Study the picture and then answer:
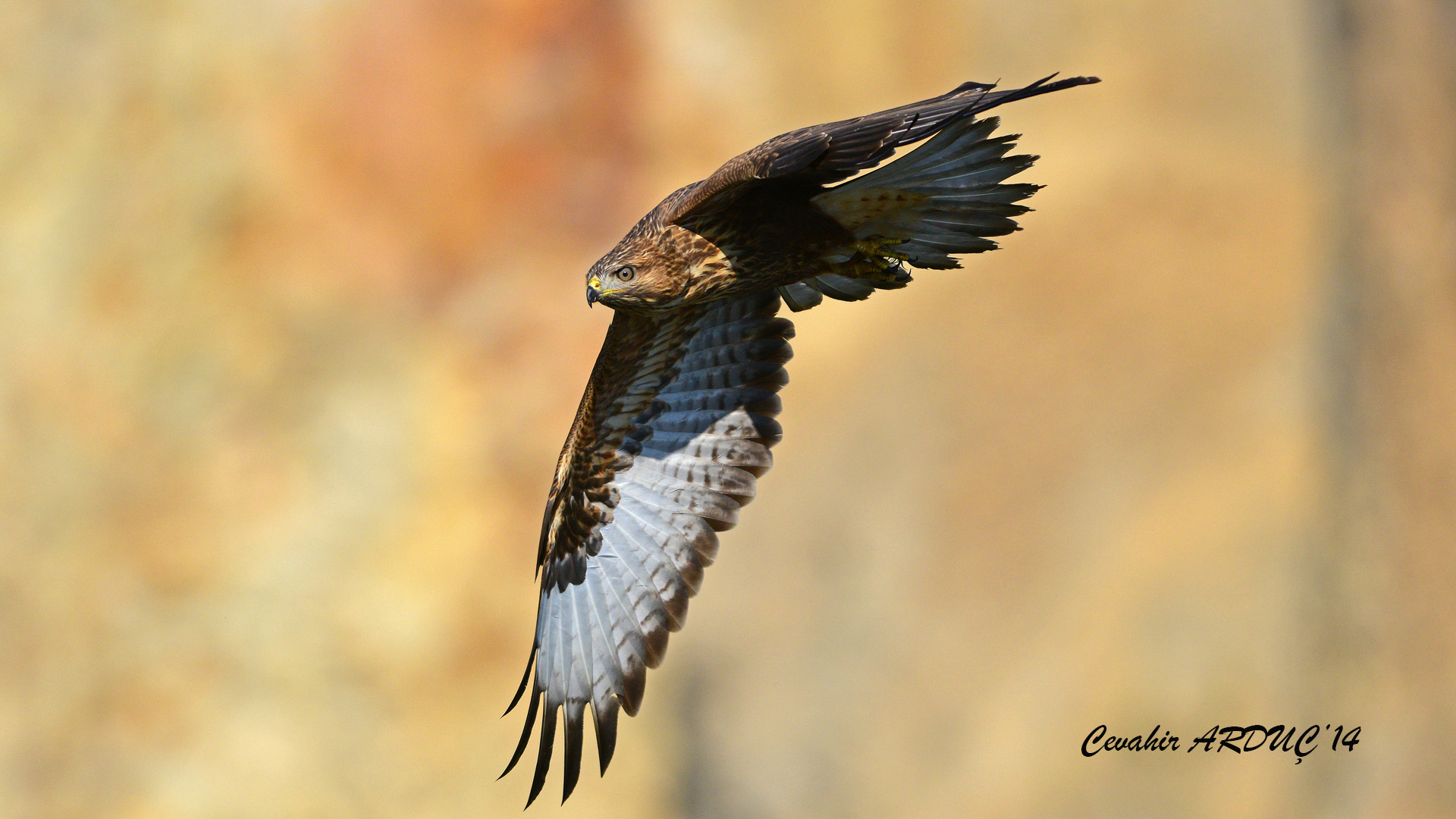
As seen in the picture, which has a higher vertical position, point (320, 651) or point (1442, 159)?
point (1442, 159)

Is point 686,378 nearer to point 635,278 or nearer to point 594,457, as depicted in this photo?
point 594,457

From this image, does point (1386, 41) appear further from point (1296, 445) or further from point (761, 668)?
point (761, 668)

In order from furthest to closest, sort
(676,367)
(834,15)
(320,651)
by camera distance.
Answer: (834,15)
(320,651)
(676,367)

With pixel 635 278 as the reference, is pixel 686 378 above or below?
below

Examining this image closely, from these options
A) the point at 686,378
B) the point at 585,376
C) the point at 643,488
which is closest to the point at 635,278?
the point at 686,378

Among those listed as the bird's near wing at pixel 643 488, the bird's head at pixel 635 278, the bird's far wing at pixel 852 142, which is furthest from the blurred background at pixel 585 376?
the bird's far wing at pixel 852 142

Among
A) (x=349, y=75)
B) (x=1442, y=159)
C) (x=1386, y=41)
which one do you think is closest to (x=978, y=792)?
(x=1442, y=159)

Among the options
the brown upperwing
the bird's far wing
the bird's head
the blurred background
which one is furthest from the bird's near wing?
the blurred background
